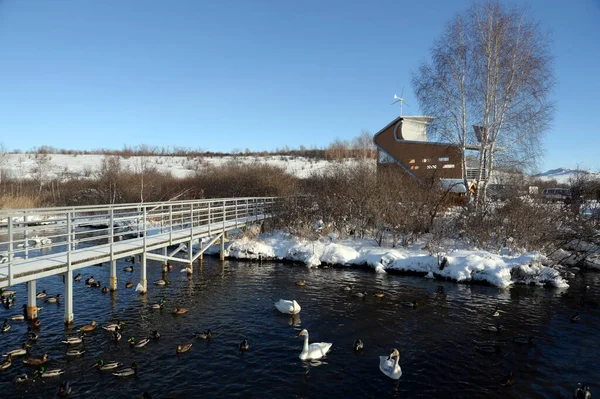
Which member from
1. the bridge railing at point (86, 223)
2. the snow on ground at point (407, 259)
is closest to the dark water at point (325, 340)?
the snow on ground at point (407, 259)

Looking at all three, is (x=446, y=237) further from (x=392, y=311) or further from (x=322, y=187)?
(x=392, y=311)

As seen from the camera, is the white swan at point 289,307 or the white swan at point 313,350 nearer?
the white swan at point 313,350

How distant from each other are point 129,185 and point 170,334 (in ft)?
123

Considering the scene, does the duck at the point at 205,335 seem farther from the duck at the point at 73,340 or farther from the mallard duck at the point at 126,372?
the duck at the point at 73,340

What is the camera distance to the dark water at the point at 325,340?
28.9 ft

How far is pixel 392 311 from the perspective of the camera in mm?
14367

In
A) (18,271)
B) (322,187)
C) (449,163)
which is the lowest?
(18,271)

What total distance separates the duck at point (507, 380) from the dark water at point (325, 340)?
19 cm

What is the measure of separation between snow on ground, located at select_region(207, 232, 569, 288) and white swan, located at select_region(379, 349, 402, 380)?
11.0 meters

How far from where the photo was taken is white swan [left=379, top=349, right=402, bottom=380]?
9.27 m

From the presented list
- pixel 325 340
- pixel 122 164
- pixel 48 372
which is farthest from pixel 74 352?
pixel 122 164

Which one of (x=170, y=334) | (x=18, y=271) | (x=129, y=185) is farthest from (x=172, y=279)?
(x=129, y=185)

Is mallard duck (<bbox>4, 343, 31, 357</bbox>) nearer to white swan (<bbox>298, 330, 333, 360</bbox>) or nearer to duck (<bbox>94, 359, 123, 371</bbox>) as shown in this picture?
duck (<bbox>94, 359, 123, 371</bbox>)

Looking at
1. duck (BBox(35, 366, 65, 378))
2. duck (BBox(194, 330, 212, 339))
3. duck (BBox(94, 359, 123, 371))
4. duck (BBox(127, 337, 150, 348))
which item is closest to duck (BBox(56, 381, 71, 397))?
duck (BBox(35, 366, 65, 378))
